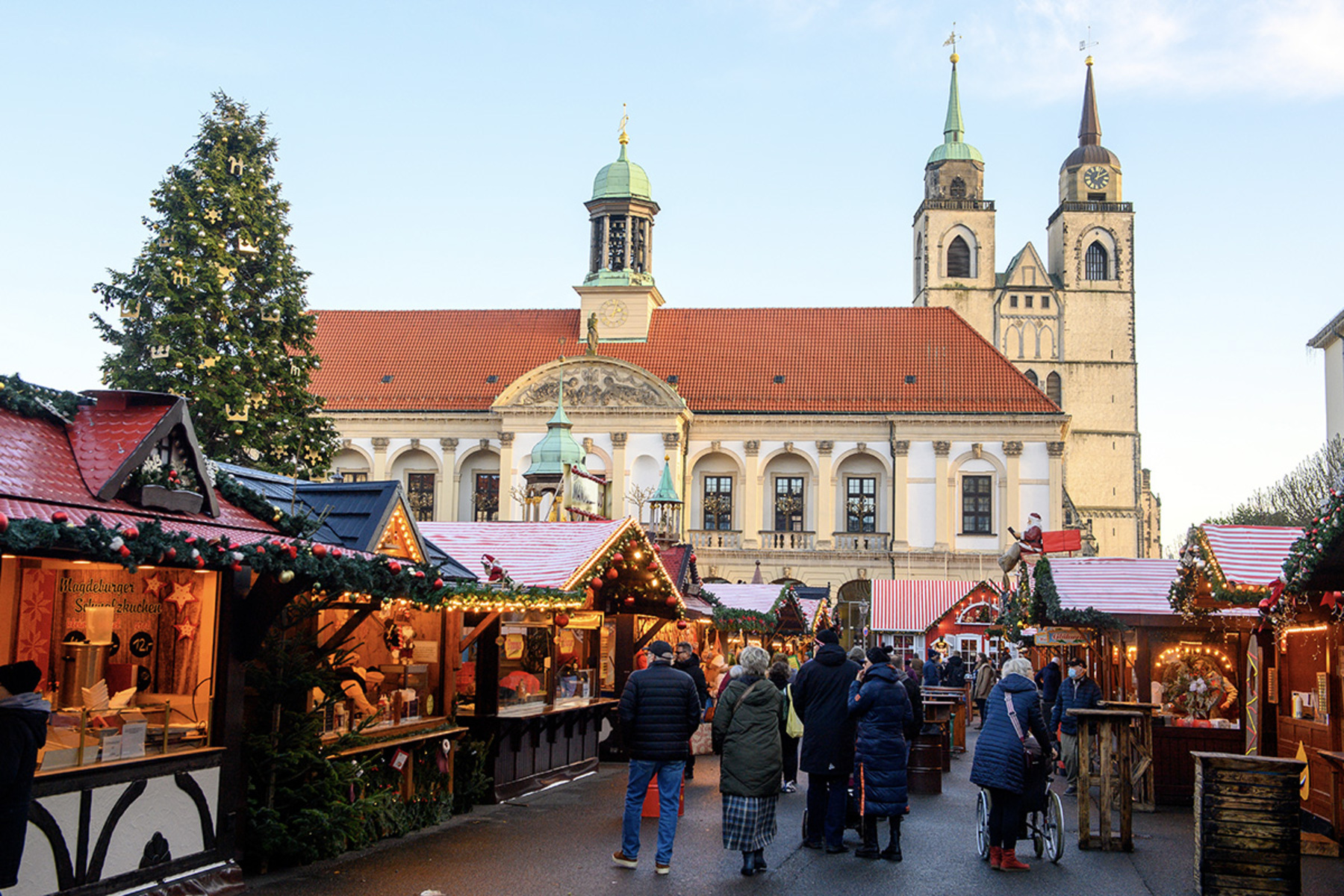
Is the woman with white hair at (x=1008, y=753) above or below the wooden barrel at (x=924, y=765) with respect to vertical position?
above

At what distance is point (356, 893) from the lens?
921cm

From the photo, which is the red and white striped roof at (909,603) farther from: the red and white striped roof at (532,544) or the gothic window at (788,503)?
the red and white striped roof at (532,544)

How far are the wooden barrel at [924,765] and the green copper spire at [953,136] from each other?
67.0m

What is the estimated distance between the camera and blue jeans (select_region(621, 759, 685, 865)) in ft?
33.9

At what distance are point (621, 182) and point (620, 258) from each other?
120 inches

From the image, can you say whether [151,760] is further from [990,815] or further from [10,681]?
[990,815]

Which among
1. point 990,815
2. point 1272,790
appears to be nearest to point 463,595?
point 990,815

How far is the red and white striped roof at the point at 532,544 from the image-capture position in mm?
14867

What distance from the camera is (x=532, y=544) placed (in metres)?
16.3

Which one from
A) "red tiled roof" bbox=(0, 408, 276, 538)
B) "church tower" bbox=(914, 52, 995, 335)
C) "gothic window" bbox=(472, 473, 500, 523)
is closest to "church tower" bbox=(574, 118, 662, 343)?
"gothic window" bbox=(472, 473, 500, 523)

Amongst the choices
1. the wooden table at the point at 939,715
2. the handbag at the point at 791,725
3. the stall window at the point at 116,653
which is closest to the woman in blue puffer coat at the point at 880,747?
the handbag at the point at 791,725

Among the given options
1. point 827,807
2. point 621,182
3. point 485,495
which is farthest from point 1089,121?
point 827,807

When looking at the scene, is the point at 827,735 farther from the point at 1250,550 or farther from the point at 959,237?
the point at 959,237

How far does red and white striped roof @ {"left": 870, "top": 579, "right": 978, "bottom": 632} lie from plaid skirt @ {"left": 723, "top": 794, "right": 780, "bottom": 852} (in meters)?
24.9
